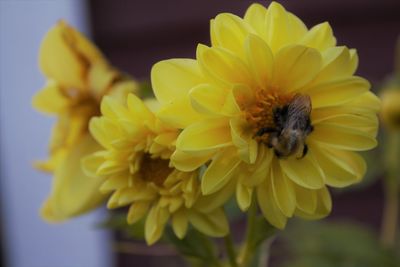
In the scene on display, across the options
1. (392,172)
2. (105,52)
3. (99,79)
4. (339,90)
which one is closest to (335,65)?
(339,90)

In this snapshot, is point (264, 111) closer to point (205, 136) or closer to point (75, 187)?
point (205, 136)

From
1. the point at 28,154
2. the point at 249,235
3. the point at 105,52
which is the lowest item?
the point at 28,154

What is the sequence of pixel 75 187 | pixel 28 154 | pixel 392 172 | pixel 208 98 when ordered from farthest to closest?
1. pixel 28 154
2. pixel 392 172
3. pixel 75 187
4. pixel 208 98

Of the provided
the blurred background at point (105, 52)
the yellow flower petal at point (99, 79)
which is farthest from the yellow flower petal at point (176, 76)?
the blurred background at point (105, 52)

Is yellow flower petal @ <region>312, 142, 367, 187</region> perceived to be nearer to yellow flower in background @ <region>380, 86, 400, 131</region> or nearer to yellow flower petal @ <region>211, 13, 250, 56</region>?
yellow flower petal @ <region>211, 13, 250, 56</region>

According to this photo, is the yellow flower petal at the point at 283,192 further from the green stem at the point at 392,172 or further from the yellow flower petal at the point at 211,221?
the green stem at the point at 392,172

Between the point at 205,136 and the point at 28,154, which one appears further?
the point at 28,154

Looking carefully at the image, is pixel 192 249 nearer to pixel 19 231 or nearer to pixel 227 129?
pixel 227 129
